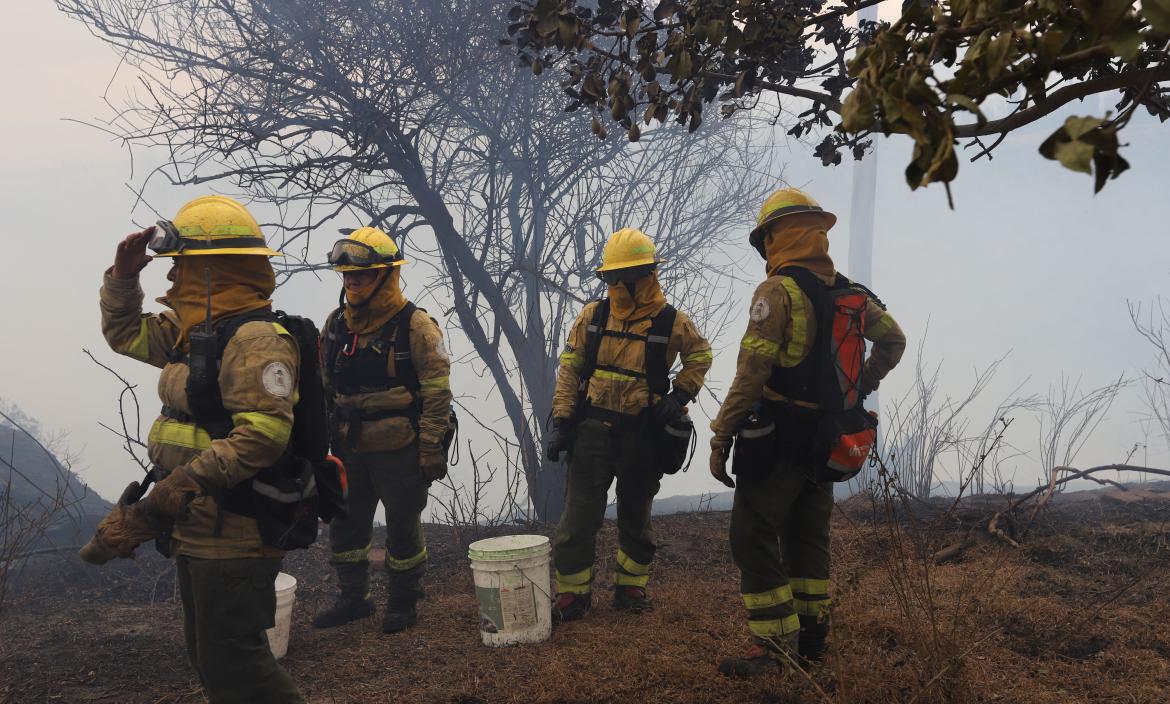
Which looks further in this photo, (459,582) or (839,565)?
(459,582)

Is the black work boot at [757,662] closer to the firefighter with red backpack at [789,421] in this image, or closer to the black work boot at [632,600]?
the firefighter with red backpack at [789,421]

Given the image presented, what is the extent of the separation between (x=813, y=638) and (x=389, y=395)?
2.58 metres

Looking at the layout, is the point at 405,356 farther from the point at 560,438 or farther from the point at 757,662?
the point at 757,662

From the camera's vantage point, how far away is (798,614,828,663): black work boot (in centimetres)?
357

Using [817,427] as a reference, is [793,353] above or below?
above

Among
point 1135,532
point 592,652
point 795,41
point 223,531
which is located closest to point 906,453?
point 1135,532

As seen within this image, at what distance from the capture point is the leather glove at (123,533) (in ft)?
8.27

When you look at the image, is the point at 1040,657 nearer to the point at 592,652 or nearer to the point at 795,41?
the point at 592,652

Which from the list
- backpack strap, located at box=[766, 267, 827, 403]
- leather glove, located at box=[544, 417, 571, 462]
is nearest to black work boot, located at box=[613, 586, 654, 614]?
leather glove, located at box=[544, 417, 571, 462]

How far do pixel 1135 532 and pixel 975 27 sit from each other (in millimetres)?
6202

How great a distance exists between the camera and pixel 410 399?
15.4 ft

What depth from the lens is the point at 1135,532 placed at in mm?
6078

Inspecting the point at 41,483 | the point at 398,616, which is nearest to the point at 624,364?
the point at 398,616

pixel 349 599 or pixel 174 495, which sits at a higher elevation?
pixel 174 495
